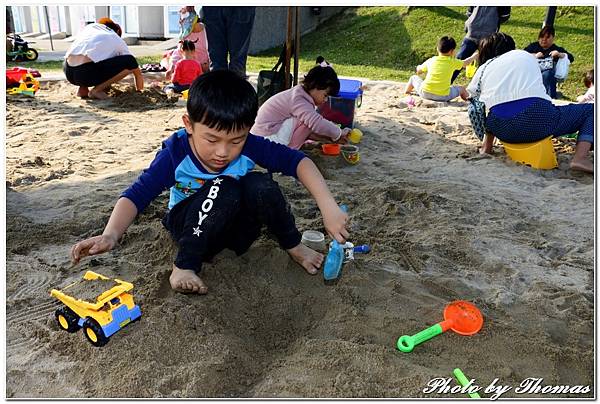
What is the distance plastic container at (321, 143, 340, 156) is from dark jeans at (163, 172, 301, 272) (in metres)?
1.74

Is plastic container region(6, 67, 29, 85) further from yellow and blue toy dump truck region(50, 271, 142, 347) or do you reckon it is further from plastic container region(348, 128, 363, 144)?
yellow and blue toy dump truck region(50, 271, 142, 347)

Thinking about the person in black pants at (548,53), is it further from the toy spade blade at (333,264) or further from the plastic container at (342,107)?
the toy spade blade at (333,264)

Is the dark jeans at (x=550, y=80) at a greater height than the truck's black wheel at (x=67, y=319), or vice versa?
the dark jeans at (x=550, y=80)

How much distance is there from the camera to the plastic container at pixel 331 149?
3797mm

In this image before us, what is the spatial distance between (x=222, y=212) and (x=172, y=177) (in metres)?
0.28

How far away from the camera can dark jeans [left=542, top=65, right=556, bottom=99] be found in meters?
5.96

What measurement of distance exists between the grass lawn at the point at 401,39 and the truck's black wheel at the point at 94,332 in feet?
20.2

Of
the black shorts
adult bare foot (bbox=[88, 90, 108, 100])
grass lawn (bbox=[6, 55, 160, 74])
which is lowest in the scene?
grass lawn (bbox=[6, 55, 160, 74])

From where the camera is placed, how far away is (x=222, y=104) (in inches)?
70.1

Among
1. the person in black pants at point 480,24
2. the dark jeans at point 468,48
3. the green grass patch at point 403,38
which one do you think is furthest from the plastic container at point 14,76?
the dark jeans at point 468,48

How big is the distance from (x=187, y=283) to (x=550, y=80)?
5644 millimetres

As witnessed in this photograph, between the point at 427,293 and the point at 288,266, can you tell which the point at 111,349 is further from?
the point at 427,293

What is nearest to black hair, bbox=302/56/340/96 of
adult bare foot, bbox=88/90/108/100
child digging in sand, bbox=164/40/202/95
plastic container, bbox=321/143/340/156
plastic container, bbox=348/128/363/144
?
plastic container, bbox=321/143/340/156

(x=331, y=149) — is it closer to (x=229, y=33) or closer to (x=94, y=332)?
(x=229, y=33)
